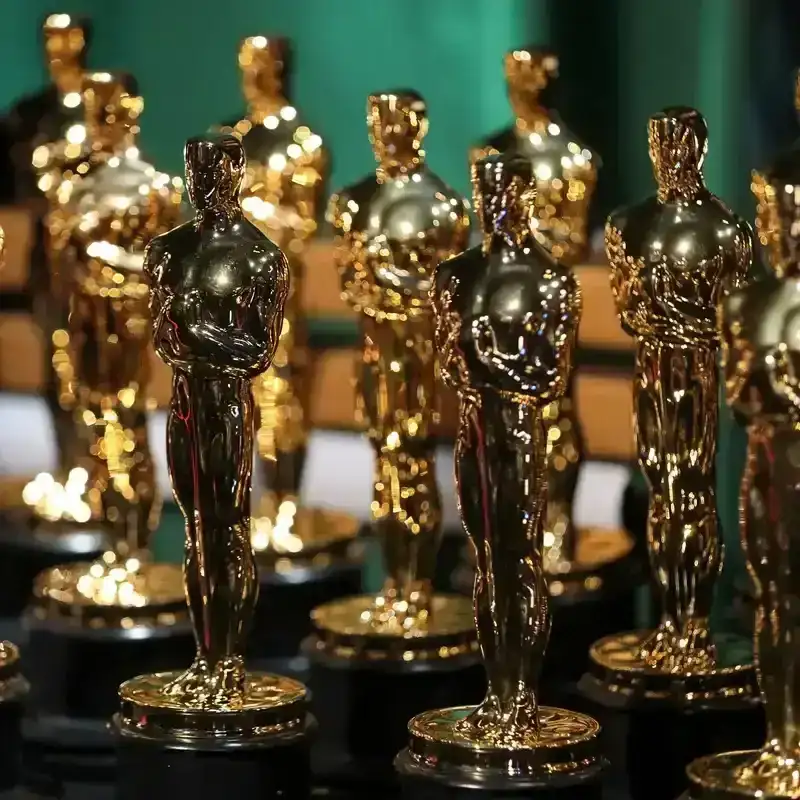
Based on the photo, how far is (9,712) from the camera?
1.27 meters

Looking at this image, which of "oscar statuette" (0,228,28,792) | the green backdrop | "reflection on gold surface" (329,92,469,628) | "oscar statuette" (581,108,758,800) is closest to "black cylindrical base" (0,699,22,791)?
"oscar statuette" (0,228,28,792)

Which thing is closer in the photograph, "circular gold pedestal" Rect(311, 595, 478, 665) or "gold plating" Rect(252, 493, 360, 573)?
"circular gold pedestal" Rect(311, 595, 478, 665)

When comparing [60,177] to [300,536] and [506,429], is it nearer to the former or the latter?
[300,536]

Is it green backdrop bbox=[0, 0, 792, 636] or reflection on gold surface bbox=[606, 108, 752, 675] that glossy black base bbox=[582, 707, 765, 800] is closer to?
reflection on gold surface bbox=[606, 108, 752, 675]

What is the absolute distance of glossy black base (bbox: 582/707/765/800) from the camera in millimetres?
1211

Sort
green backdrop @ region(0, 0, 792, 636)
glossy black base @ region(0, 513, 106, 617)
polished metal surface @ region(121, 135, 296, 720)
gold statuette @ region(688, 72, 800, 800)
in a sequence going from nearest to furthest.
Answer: gold statuette @ region(688, 72, 800, 800), polished metal surface @ region(121, 135, 296, 720), glossy black base @ region(0, 513, 106, 617), green backdrop @ region(0, 0, 792, 636)

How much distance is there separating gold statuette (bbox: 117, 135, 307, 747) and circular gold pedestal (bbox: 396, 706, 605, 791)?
0.35 ft

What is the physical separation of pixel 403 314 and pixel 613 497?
20.5 inches

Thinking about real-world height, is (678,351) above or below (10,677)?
above

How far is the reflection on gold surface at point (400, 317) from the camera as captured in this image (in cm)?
132

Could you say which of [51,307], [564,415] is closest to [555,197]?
[564,415]

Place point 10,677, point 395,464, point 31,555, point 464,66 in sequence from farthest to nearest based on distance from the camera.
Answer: point 464,66, point 31,555, point 395,464, point 10,677

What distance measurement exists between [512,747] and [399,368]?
35cm

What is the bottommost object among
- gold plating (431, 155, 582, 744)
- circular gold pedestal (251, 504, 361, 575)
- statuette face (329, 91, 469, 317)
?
circular gold pedestal (251, 504, 361, 575)
